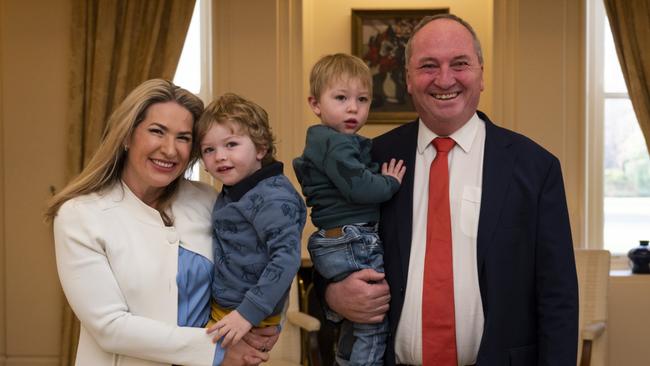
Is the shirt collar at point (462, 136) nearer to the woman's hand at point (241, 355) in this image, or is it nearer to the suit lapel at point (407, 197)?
the suit lapel at point (407, 197)

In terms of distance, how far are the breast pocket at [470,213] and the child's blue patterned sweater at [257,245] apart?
458mm

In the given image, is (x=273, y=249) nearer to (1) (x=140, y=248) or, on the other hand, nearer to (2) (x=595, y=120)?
(1) (x=140, y=248)

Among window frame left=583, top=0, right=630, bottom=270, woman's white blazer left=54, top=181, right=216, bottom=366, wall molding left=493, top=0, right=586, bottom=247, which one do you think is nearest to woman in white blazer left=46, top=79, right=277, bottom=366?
woman's white blazer left=54, top=181, right=216, bottom=366

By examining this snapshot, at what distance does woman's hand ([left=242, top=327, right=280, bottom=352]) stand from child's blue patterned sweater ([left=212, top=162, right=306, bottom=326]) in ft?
0.18

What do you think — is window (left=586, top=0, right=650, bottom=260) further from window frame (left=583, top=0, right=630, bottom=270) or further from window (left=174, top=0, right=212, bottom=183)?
window (left=174, top=0, right=212, bottom=183)

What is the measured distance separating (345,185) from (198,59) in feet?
10.9

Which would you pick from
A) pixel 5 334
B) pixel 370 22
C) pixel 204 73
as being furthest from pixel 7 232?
pixel 370 22

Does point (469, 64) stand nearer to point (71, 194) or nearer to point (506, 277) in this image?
point (506, 277)

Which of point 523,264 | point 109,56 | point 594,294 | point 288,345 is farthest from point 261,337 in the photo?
point 109,56

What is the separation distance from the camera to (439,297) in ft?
7.64

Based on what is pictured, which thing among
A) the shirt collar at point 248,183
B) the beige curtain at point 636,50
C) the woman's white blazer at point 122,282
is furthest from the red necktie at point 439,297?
the beige curtain at point 636,50

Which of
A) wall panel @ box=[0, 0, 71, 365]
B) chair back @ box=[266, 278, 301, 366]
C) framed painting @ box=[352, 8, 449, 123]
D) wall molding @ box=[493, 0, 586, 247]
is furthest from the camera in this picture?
framed painting @ box=[352, 8, 449, 123]

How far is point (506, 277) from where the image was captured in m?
2.29

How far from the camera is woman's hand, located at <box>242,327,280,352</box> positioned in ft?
7.57
